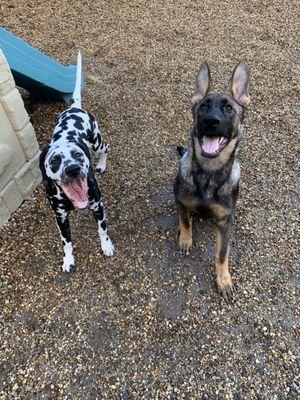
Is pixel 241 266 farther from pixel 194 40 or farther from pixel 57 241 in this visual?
pixel 194 40

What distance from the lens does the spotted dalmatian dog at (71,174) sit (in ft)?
10.4

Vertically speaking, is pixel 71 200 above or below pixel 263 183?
above

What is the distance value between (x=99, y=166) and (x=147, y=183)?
0.73 metres

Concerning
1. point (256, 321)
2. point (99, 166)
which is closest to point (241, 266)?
point (256, 321)

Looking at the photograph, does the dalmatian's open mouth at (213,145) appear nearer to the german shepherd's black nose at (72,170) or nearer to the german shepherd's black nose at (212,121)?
the german shepherd's black nose at (212,121)

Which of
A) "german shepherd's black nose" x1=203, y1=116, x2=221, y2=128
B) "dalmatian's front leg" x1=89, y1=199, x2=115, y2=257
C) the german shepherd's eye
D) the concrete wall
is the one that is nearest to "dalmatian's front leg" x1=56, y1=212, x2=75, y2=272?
"dalmatian's front leg" x1=89, y1=199, x2=115, y2=257

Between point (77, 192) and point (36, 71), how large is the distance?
2.77m

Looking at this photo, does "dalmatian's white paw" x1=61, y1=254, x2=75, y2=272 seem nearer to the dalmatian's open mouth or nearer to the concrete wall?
the concrete wall

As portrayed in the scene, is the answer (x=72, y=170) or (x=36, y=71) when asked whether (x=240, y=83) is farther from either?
(x=36, y=71)

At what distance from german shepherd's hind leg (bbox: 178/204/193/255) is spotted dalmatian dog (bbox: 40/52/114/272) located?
0.80 metres

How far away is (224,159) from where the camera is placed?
3357mm

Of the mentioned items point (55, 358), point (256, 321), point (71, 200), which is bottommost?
point (256, 321)

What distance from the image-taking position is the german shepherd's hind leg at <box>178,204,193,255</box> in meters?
3.86

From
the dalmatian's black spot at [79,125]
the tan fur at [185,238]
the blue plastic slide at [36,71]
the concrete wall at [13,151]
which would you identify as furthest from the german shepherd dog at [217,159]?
the blue plastic slide at [36,71]
